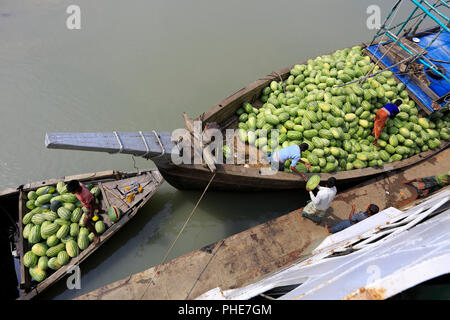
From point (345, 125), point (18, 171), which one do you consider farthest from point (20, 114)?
point (345, 125)

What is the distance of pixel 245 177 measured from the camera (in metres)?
5.45

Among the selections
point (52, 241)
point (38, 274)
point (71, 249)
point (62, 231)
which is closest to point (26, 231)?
point (52, 241)

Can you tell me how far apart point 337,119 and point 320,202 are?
2167mm

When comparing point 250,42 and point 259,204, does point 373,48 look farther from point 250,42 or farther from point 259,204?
point 259,204

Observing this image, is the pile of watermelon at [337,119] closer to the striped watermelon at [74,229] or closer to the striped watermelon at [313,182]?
the striped watermelon at [313,182]

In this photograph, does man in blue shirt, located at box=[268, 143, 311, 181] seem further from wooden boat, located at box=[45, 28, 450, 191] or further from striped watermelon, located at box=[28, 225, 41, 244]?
striped watermelon, located at box=[28, 225, 41, 244]

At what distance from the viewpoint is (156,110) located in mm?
8289

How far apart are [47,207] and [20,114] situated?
4.21m

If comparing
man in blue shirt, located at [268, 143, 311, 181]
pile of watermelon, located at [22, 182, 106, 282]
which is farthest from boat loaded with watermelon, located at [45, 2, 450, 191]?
pile of watermelon, located at [22, 182, 106, 282]

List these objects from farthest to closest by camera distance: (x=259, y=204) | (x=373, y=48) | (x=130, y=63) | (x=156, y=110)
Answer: (x=130, y=63), (x=156, y=110), (x=373, y=48), (x=259, y=204)

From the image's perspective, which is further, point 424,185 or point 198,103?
point 198,103

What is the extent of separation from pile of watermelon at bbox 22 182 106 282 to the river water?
699 millimetres

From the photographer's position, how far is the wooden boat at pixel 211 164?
149 inches

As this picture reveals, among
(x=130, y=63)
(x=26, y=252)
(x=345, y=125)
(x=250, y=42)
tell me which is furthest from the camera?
(x=250, y=42)
